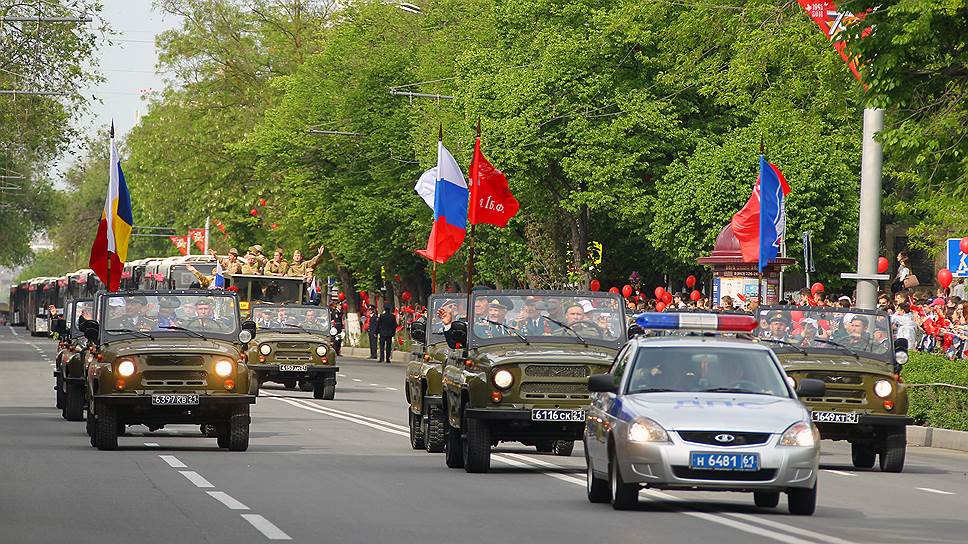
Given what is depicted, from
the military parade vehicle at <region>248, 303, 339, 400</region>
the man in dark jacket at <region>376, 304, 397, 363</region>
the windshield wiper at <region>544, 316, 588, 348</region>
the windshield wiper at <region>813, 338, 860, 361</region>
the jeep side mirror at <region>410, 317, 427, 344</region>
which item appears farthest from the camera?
the man in dark jacket at <region>376, 304, 397, 363</region>

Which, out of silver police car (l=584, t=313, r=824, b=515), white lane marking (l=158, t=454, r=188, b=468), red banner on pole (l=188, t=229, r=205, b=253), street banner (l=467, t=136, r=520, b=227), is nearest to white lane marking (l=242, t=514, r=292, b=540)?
silver police car (l=584, t=313, r=824, b=515)

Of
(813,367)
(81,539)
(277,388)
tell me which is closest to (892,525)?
(81,539)

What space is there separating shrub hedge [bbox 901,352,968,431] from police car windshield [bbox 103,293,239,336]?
9.70 meters

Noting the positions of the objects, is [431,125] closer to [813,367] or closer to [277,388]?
[277,388]

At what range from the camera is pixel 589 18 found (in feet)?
193

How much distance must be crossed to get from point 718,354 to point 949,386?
12.9 meters

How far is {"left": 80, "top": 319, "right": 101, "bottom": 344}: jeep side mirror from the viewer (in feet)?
76.4

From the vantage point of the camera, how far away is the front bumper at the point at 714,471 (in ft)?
48.5

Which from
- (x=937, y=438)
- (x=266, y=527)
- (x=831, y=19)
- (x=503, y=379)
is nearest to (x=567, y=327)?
(x=503, y=379)

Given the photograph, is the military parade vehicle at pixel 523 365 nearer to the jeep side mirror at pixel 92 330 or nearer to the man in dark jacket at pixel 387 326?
the jeep side mirror at pixel 92 330

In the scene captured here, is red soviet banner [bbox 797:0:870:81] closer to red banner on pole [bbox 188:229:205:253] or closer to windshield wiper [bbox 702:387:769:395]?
windshield wiper [bbox 702:387:769:395]

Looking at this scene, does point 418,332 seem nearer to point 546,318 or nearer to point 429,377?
point 429,377

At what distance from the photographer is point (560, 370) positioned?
19.9 m

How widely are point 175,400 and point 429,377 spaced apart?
2858 mm
